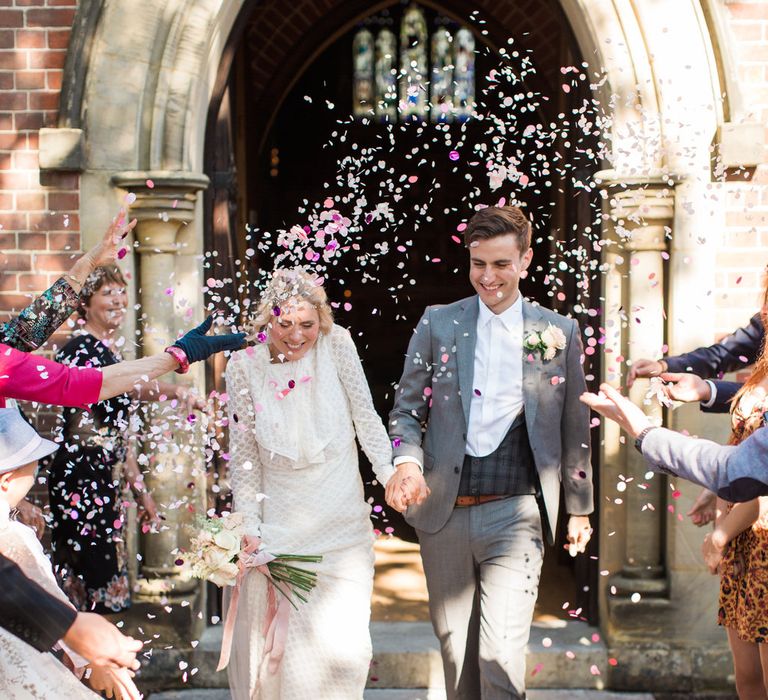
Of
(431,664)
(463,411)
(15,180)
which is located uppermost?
(15,180)

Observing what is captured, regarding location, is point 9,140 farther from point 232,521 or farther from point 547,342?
point 547,342

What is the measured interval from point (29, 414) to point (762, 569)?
3.19m

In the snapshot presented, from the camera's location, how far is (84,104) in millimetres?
4852

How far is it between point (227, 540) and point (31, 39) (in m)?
2.62

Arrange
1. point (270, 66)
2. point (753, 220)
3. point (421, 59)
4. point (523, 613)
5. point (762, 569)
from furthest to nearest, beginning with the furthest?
point (421, 59)
point (270, 66)
point (753, 220)
point (523, 613)
point (762, 569)

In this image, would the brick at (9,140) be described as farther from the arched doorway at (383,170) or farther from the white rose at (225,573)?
the arched doorway at (383,170)

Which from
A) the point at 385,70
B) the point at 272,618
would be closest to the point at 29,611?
the point at 272,618

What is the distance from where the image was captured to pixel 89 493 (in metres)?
4.51

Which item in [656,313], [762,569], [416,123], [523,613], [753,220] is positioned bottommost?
A: [523,613]

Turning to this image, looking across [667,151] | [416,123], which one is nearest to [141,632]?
[667,151]

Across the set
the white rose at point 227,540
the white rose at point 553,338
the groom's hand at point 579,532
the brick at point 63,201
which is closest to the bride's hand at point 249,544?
the white rose at point 227,540

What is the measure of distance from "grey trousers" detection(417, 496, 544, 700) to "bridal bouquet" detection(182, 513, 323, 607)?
1.49 feet

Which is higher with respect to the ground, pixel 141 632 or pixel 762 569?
pixel 762 569

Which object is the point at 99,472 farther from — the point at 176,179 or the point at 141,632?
the point at 176,179
